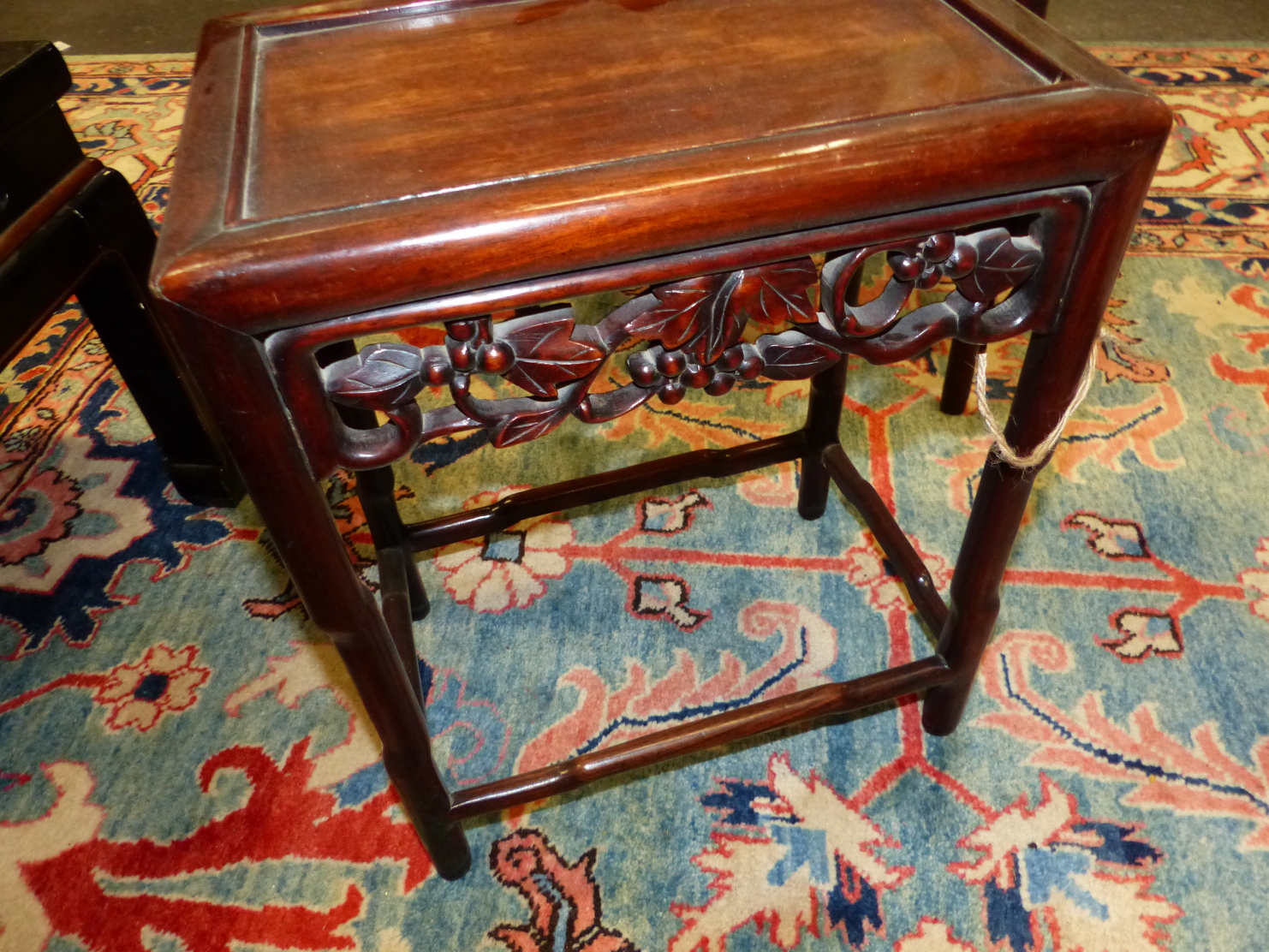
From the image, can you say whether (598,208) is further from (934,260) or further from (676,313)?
(934,260)

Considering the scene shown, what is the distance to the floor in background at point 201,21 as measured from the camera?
2486 millimetres

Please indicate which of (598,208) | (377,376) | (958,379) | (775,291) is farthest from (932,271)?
(958,379)

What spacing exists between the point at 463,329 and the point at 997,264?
35 cm

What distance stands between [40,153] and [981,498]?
41.1 inches

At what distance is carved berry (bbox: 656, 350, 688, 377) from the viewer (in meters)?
0.59

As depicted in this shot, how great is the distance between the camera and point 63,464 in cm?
143

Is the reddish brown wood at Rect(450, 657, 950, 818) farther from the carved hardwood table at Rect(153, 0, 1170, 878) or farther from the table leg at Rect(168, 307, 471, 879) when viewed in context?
the carved hardwood table at Rect(153, 0, 1170, 878)

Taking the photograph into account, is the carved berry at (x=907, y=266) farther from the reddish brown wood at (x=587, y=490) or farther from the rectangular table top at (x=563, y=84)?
the reddish brown wood at (x=587, y=490)

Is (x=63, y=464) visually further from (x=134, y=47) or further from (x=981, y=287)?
(x=134, y=47)

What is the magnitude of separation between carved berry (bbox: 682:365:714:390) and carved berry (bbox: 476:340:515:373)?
0.40 feet

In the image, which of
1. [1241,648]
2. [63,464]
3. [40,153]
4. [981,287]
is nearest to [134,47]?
[63,464]

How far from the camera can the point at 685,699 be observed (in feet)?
3.51

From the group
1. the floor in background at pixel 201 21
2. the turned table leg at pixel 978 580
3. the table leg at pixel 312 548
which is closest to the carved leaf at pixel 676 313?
the table leg at pixel 312 548

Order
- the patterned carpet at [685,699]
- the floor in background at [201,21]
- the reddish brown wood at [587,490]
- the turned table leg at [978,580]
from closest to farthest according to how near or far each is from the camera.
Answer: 1. the turned table leg at [978,580]
2. the patterned carpet at [685,699]
3. the reddish brown wood at [587,490]
4. the floor in background at [201,21]
